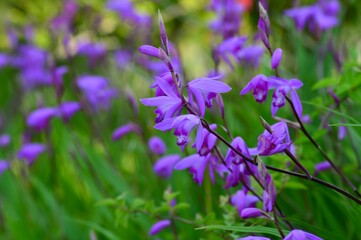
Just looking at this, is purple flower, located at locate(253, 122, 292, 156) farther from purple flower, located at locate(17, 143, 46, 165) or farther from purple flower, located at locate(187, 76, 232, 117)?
purple flower, located at locate(17, 143, 46, 165)

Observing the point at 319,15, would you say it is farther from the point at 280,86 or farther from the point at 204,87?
the point at 204,87

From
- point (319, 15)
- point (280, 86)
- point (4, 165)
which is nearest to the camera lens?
point (280, 86)

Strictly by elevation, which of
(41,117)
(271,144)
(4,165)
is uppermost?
(271,144)

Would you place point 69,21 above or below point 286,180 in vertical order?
above

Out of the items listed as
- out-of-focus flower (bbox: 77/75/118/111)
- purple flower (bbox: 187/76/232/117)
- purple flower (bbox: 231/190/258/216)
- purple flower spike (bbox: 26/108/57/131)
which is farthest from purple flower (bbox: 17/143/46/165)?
purple flower (bbox: 187/76/232/117)

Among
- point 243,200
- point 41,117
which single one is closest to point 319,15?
point 41,117

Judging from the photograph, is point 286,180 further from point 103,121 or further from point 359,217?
point 103,121

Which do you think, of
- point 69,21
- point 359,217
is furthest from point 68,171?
point 359,217
